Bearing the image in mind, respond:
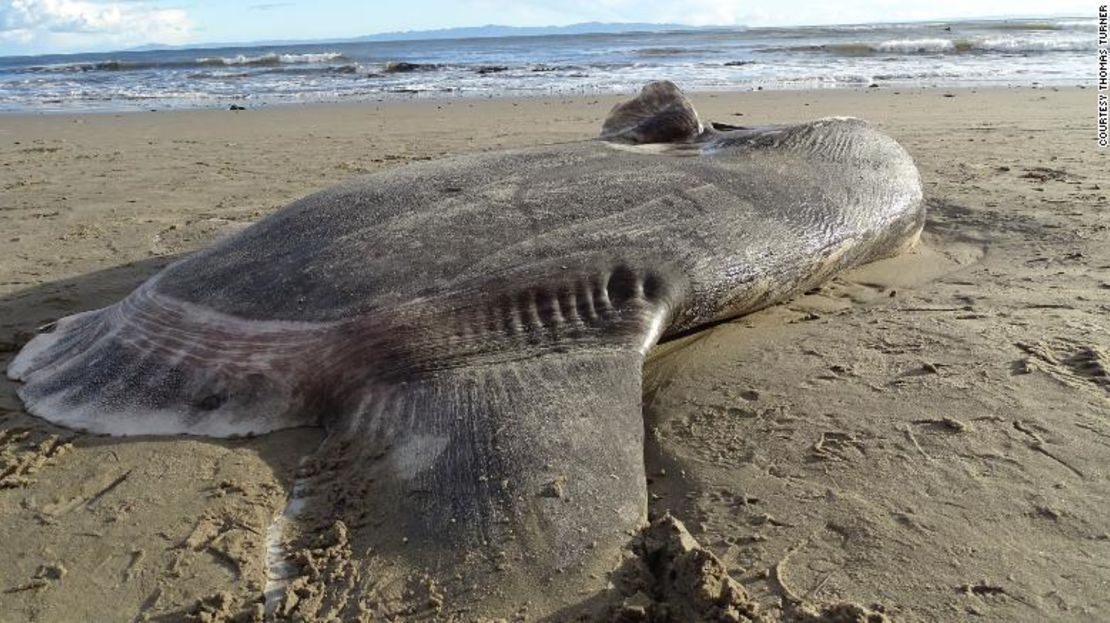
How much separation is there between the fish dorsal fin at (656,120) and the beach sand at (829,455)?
1.18 m

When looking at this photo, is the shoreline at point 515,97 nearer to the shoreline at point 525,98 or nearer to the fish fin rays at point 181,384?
the shoreline at point 525,98

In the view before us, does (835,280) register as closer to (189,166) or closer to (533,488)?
(533,488)

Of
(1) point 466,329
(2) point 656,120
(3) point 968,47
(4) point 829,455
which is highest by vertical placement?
(2) point 656,120

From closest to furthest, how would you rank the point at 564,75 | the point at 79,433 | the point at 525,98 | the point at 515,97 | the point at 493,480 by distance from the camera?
the point at 493,480 < the point at 79,433 < the point at 525,98 < the point at 515,97 < the point at 564,75

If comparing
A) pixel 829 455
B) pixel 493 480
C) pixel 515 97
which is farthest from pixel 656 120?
pixel 515 97

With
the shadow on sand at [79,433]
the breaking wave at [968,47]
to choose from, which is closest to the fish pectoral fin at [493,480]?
the shadow on sand at [79,433]

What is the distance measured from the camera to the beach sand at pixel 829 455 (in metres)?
2.12

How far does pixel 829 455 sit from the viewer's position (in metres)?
2.65

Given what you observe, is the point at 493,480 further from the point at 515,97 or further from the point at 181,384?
the point at 515,97

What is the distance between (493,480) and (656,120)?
2848mm

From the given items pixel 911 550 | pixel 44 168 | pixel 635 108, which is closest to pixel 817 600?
pixel 911 550

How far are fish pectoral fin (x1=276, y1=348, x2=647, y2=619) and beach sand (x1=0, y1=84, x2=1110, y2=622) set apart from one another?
15cm

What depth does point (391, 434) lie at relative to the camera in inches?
103

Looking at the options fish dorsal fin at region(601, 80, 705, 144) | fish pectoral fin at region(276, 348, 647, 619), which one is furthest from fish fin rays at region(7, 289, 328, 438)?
fish dorsal fin at region(601, 80, 705, 144)
